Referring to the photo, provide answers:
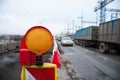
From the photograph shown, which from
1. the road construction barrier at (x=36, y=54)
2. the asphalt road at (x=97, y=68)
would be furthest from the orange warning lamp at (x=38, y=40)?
the asphalt road at (x=97, y=68)

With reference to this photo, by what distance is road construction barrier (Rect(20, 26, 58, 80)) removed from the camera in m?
2.46

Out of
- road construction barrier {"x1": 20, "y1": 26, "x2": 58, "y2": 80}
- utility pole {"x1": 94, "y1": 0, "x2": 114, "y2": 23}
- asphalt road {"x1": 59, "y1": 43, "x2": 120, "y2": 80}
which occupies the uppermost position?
utility pole {"x1": 94, "y1": 0, "x2": 114, "y2": 23}

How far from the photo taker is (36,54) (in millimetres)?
2547

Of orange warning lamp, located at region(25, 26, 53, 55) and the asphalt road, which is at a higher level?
orange warning lamp, located at region(25, 26, 53, 55)

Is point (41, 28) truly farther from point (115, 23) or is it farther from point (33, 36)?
point (115, 23)

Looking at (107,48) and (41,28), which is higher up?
(41,28)

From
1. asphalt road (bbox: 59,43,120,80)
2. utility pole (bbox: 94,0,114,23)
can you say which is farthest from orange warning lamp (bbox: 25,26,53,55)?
utility pole (bbox: 94,0,114,23)

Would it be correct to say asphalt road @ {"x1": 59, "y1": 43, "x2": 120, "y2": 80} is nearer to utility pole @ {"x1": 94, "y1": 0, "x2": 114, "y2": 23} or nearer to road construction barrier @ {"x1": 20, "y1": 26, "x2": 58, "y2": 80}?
road construction barrier @ {"x1": 20, "y1": 26, "x2": 58, "y2": 80}

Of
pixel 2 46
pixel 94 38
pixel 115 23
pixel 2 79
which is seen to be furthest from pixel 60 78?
pixel 94 38

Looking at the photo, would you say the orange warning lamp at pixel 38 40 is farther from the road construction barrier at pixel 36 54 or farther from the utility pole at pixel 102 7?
the utility pole at pixel 102 7

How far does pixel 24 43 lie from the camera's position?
2.63 meters

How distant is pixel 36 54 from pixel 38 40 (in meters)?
0.20

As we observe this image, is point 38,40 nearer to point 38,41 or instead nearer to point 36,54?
point 38,41

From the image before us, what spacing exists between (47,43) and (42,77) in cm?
47
